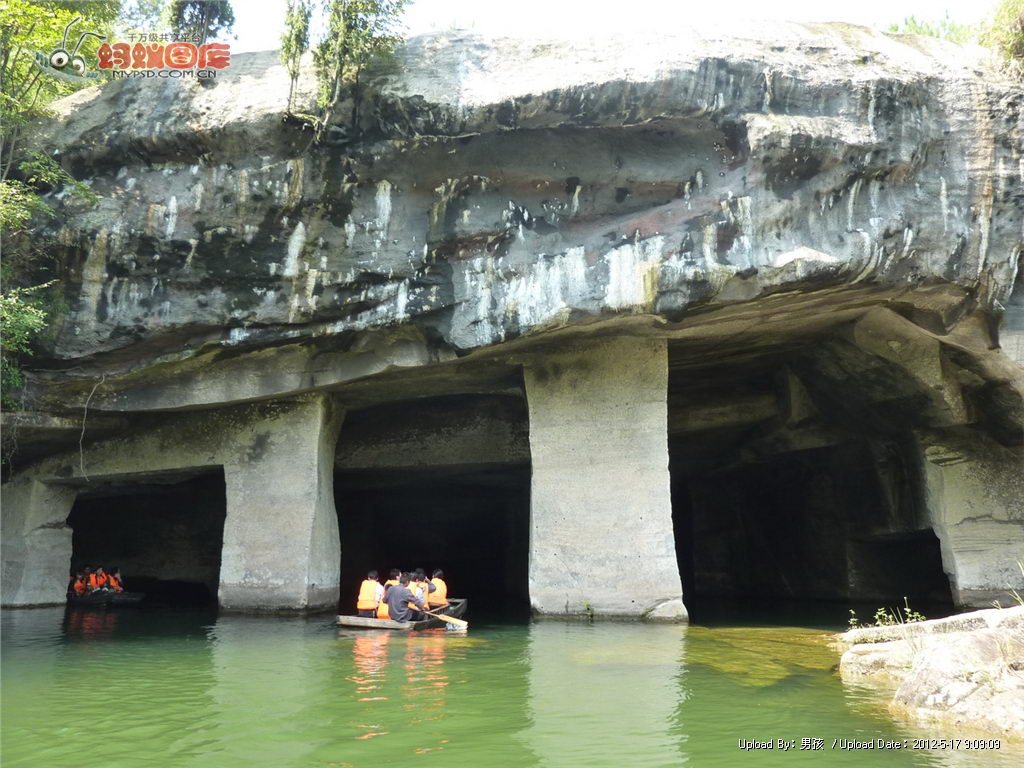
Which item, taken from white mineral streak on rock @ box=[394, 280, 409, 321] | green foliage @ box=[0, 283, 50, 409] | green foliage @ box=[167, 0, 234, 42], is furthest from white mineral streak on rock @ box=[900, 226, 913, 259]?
green foliage @ box=[0, 283, 50, 409]

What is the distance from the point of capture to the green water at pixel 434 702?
17.3 feet

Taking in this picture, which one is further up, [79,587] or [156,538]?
[156,538]

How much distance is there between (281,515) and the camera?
1348cm

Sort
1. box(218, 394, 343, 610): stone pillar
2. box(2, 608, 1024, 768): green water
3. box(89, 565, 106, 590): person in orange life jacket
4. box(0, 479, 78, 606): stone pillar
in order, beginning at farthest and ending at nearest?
box(89, 565, 106, 590): person in orange life jacket
box(0, 479, 78, 606): stone pillar
box(218, 394, 343, 610): stone pillar
box(2, 608, 1024, 768): green water

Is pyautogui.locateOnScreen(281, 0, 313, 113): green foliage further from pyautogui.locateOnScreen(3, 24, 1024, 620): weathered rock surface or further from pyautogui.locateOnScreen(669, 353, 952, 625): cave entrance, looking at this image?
pyautogui.locateOnScreen(669, 353, 952, 625): cave entrance

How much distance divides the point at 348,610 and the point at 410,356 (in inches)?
235

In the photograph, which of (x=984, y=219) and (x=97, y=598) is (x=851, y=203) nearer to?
(x=984, y=219)

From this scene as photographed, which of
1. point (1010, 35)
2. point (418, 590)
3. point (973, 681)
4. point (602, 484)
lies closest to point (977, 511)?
point (602, 484)

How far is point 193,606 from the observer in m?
16.3

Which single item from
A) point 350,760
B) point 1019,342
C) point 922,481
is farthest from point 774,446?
point 350,760

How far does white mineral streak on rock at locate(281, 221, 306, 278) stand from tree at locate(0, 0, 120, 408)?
2650 millimetres

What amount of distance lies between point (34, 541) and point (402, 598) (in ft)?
23.6

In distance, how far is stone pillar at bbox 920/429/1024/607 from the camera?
13.7 m

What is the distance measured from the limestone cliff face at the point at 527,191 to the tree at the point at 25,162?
41cm
